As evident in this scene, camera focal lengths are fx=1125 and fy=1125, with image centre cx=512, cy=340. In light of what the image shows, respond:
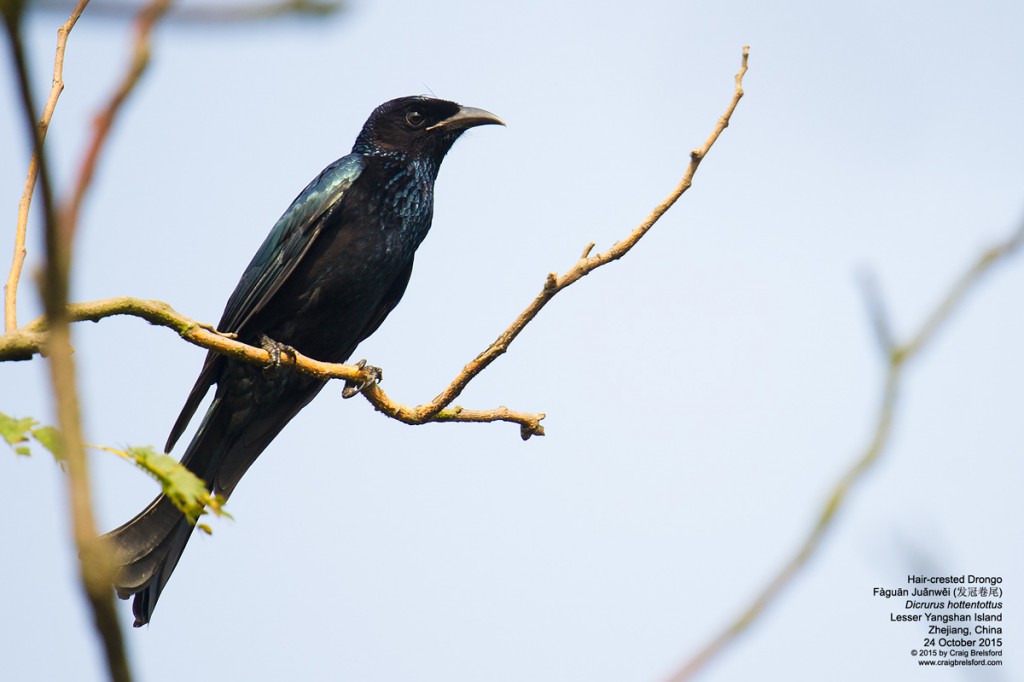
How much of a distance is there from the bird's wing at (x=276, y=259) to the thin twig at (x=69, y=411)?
190 inches

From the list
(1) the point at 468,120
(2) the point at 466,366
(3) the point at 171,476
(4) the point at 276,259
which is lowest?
(3) the point at 171,476

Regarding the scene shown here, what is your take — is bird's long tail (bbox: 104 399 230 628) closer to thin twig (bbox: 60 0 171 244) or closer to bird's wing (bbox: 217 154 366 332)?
bird's wing (bbox: 217 154 366 332)

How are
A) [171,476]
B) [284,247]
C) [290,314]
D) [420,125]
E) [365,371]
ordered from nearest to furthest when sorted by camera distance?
[171,476] → [365,371] → [290,314] → [284,247] → [420,125]

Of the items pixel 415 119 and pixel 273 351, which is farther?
pixel 415 119

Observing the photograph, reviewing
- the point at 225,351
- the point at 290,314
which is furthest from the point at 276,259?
the point at 225,351

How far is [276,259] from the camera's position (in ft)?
19.5

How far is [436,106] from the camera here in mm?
7199

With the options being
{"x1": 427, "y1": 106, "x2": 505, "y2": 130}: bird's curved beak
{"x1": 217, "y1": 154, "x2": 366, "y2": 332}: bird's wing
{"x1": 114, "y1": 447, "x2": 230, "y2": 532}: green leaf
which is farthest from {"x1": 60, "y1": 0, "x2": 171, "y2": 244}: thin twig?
{"x1": 427, "y1": 106, "x2": 505, "y2": 130}: bird's curved beak

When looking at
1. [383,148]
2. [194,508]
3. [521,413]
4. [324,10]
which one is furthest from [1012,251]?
[383,148]

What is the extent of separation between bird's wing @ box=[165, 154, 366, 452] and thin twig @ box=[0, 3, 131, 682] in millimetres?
4832

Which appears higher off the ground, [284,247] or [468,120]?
[468,120]

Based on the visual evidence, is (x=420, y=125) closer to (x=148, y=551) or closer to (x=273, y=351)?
(x=273, y=351)

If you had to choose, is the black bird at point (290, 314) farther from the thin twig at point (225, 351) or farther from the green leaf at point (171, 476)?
the green leaf at point (171, 476)

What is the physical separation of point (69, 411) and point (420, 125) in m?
6.45
